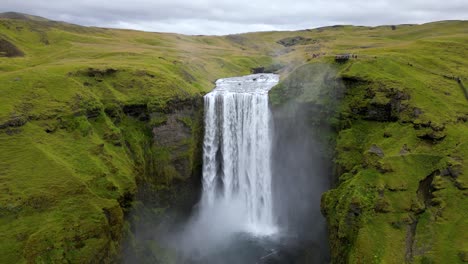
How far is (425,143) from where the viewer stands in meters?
27.3

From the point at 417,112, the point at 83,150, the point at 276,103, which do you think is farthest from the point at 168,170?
the point at 417,112

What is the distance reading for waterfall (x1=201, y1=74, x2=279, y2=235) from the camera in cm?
3766

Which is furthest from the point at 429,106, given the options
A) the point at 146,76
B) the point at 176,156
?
the point at 146,76

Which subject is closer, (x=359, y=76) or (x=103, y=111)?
(x=103, y=111)

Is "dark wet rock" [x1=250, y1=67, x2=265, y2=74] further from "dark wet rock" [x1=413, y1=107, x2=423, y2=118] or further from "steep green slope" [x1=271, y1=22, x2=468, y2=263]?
"dark wet rock" [x1=413, y1=107, x2=423, y2=118]

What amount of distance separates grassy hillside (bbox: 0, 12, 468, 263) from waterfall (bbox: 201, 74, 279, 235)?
3.33 metres

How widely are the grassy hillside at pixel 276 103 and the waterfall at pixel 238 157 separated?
3.33 metres

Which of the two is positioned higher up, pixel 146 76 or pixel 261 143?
pixel 146 76

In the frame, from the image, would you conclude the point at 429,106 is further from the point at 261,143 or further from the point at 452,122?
the point at 261,143

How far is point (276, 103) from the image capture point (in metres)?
37.7

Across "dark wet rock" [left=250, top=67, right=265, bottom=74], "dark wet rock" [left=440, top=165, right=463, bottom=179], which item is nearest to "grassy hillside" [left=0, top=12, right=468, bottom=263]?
"dark wet rock" [left=440, top=165, right=463, bottom=179]

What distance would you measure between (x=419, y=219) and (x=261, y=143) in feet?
59.3

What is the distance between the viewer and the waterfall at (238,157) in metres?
37.7

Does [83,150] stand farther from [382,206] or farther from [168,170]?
[382,206]
